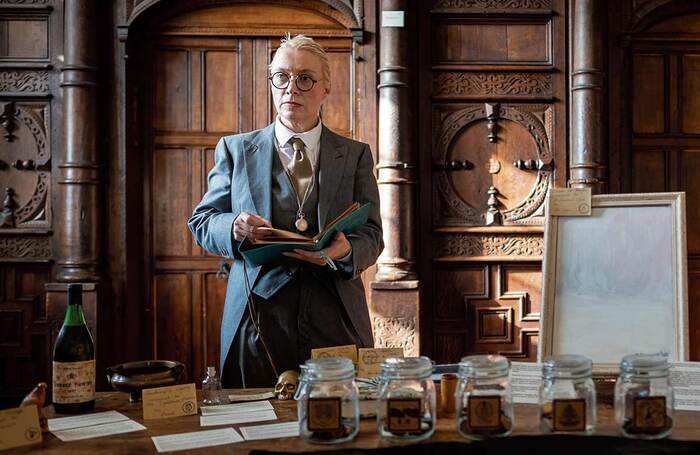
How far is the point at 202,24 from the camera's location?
3576mm

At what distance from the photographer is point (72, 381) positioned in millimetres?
1277

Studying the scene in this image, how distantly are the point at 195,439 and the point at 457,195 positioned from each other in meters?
2.71

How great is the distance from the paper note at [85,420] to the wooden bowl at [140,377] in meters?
0.07

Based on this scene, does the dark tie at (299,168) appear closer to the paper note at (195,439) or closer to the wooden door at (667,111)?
the paper note at (195,439)

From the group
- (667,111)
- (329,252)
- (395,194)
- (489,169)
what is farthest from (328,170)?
(667,111)

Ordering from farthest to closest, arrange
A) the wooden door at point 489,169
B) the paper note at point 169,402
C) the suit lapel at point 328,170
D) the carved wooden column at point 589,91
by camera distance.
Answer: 1. the wooden door at point 489,169
2. the carved wooden column at point 589,91
3. the suit lapel at point 328,170
4. the paper note at point 169,402

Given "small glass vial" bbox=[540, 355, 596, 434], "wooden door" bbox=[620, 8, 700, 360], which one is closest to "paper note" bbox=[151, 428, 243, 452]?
"small glass vial" bbox=[540, 355, 596, 434]

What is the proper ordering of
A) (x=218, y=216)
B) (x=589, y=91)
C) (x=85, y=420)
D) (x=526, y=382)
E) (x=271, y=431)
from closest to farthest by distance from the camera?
(x=271, y=431), (x=85, y=420), (x=526, y=382), (x=218, y=216), (x=589, y=91)

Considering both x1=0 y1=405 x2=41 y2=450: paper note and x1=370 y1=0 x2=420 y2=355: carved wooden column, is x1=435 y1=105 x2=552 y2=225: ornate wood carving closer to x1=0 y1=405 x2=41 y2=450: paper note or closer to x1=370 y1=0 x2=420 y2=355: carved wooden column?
x1=370 y1=0 x2=420 y2=355: carved wooden column

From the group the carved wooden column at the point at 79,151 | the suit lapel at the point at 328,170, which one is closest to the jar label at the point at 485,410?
the suit lapel at the point at 328,170

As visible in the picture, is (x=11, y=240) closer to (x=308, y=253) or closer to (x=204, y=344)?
(x=204, y=344)

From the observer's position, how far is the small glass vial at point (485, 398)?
3.34 ft

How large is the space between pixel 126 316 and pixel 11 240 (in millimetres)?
767

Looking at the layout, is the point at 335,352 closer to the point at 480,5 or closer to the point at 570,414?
the point at 570,414
